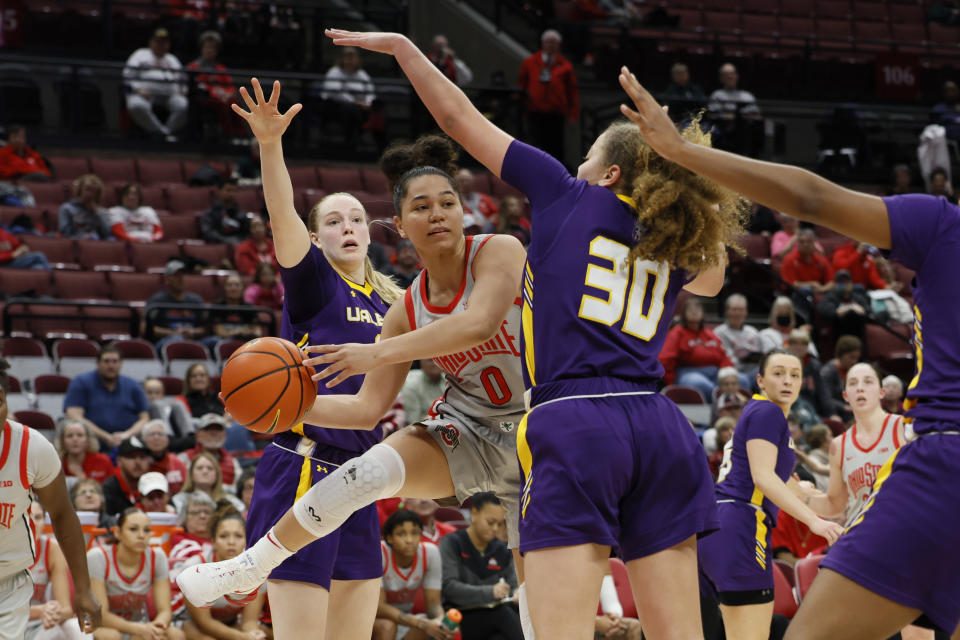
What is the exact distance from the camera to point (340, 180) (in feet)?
48.1

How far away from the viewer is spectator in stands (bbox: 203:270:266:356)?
1118 cm

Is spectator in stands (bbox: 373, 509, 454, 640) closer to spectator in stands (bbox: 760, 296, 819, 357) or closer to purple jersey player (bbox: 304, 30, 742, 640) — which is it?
purple jersey player (bbox: 304, 30, 742, 640)

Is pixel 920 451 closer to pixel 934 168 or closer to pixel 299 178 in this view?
pixel 299 178

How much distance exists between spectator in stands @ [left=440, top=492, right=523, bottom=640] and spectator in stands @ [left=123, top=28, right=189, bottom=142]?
8.12 meters

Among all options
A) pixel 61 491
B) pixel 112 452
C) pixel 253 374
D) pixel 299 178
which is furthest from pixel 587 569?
pixel 299 178

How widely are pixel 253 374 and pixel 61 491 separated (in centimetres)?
168

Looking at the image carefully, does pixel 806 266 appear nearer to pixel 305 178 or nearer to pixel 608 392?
pixel 305 178

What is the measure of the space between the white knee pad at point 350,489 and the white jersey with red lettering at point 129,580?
3.99 meters

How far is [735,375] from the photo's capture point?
10820 mm

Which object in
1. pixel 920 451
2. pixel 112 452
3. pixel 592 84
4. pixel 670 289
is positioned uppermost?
pixel 670 289

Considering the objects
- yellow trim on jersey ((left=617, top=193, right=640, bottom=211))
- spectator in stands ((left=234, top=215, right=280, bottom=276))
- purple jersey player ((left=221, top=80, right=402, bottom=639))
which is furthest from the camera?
spectator in stands ((left=234, top=215, right=280, bottom=276))

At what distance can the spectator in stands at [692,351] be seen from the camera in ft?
38.3

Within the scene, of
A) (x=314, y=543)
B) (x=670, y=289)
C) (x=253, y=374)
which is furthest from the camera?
(x=314, y=543)

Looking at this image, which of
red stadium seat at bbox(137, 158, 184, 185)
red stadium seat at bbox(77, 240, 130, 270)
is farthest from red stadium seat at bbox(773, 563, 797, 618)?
red stadium seat at bbox(137, 158, 184, 185)
